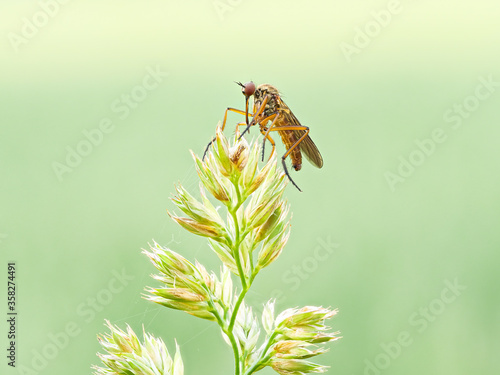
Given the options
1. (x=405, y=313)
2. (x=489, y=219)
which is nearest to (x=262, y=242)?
(x=405, y=313)

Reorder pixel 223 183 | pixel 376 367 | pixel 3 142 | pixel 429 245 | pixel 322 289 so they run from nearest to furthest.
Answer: pixel 223 183 → pixel 376 367 → pixel 322 289 → pixel 429 245 → pixel 3 142

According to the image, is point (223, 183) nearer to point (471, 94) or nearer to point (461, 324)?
point (461, 324)

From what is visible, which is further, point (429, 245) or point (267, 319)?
point (429, 245)
